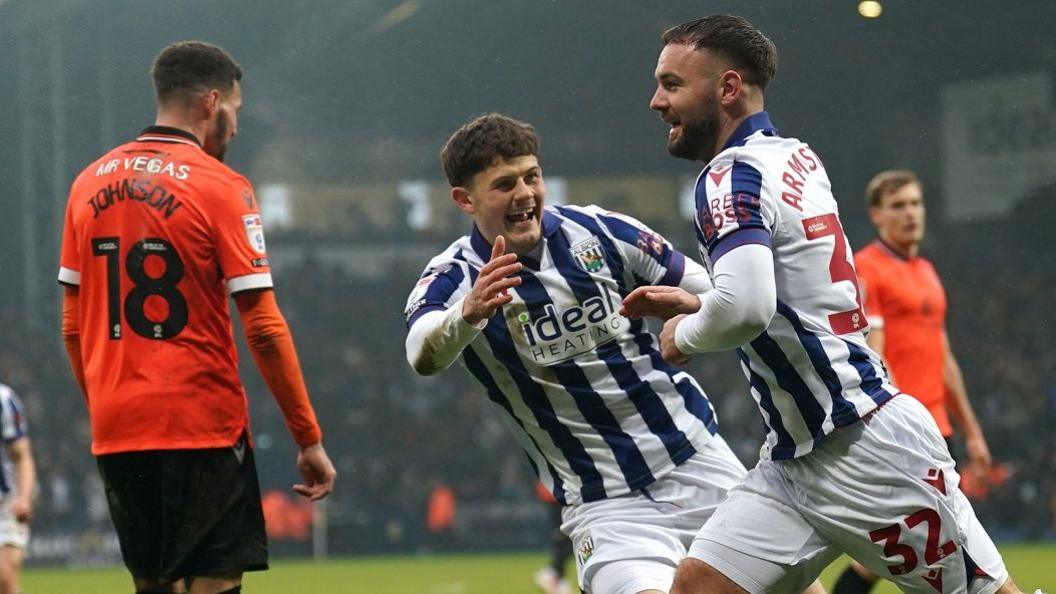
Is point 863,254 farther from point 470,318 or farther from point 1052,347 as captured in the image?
point 1052,347

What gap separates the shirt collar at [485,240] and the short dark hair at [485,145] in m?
0.16

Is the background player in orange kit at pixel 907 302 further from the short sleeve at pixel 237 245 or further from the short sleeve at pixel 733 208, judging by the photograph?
the short sleeve at pixel 733 208

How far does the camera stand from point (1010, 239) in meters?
15.8

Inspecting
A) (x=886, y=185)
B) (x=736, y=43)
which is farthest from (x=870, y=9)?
(x=736, y=43)

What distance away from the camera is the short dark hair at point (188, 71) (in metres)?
4.34

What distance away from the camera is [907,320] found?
6.56 meters

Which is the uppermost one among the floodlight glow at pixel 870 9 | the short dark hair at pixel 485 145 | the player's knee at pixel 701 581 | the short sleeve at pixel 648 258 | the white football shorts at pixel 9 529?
the floodlight glow at pixel 870 9

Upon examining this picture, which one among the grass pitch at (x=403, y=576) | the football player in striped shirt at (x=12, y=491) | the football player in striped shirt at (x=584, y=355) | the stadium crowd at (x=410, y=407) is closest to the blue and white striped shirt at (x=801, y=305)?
the football player in striped shirt at (x=584, y=355)

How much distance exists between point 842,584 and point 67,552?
37.4 feet

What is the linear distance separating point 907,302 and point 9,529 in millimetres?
4433

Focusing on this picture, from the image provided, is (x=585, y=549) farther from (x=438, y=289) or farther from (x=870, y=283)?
(x=870, y=283)

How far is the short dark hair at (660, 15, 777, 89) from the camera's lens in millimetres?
3432

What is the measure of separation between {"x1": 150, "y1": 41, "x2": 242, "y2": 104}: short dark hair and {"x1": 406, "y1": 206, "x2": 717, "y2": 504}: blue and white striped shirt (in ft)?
3.17

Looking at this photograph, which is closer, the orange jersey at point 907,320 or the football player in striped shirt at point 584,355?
the football player in striped shirt at point 584,355
